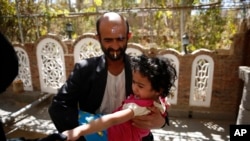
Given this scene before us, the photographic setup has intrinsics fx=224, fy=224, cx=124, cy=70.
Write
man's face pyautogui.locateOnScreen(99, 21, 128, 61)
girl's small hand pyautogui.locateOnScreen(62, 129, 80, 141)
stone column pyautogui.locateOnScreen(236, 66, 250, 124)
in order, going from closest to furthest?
girl's small hand pyautogui.locateOnScreen(62, 129, 80, 141)
man's face pyautogui.locateOnScreen(99, 21, 128, 61)
stone column pyautogui.locateOnScreen(236, 66, 250, 124)

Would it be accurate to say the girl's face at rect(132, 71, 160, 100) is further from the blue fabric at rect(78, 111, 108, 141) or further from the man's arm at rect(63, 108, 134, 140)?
the blue fabric at rect(78, 111, 108, 141)

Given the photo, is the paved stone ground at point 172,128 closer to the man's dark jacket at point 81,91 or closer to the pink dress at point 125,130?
the man's dark jacket at point 81,91

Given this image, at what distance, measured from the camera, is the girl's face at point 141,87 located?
1.46 m

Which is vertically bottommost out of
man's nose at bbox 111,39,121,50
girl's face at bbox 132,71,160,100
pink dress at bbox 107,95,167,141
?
pink dress at bbox 107,95,167,141

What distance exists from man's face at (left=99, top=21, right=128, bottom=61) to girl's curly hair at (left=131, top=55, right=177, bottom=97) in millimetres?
135

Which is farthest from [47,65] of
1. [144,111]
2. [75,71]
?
[144,111]

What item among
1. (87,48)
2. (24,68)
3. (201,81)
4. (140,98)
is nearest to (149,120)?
(140,98)

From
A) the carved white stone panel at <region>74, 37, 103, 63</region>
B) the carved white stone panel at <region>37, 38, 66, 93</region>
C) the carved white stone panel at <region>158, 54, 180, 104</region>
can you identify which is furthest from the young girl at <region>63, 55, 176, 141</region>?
the carved white stone panel at <region>37, 38, 66, 93</region>

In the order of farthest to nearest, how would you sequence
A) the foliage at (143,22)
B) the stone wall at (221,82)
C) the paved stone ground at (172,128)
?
1. the foliage at (143,22)
2. the stone wall at (221,82)
3. the paved stone ground at (172,128)

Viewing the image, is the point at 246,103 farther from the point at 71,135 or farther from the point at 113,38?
the point at 71,135

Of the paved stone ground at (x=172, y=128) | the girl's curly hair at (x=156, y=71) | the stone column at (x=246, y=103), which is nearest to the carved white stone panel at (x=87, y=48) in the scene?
the paved stone ground at (x=172, y=128)

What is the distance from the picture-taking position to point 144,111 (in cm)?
144

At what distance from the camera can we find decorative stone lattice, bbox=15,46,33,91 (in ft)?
18.0

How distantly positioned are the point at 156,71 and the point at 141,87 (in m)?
0.14
